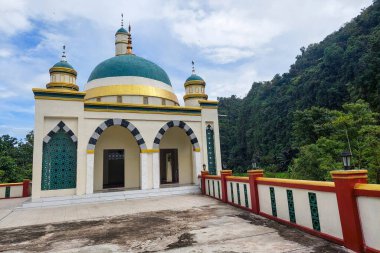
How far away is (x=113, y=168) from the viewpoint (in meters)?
13.3

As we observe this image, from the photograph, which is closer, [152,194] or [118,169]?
[152,194]

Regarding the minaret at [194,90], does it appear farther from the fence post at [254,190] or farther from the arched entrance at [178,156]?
the fence post at [254,190]

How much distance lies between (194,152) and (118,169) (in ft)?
13.9

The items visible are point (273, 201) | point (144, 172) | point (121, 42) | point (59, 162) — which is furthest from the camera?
point (121, 42)

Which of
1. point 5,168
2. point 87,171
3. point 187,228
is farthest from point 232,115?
point 187,228

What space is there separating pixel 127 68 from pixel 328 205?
12.9m

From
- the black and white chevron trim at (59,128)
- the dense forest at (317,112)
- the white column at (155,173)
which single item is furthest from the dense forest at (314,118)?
the black and white chevron trim at (59,128)

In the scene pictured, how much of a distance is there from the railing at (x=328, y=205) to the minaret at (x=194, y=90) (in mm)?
9063

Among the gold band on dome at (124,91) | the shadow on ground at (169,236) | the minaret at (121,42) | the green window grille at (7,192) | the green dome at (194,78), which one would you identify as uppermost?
the minaret at (121,42)

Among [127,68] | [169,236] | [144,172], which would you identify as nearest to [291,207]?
[169,236]

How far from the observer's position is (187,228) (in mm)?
5449

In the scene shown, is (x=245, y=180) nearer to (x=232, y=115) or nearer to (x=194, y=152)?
(x=194, y=152)

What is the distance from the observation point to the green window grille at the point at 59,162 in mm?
10258

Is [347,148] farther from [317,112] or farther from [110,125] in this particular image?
[110,125]
